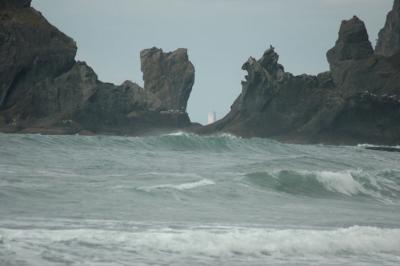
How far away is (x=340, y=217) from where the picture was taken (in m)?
21.0

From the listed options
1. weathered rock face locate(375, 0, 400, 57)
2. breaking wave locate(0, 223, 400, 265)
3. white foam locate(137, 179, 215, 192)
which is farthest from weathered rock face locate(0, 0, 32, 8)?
breaking wave locate(0, 223, 400, 265)

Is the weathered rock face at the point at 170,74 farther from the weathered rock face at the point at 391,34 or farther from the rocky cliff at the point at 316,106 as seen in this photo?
the weathered rock face at the point at 391,34

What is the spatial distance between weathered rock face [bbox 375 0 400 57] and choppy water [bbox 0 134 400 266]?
102m

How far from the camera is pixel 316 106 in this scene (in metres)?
97.1

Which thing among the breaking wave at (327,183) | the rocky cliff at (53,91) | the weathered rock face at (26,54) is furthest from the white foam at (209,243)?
the weathered rock face at (26,54)

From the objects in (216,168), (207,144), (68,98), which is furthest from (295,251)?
(68,98)

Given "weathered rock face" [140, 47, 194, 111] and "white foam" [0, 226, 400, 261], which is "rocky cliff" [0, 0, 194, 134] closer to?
"weathered rock face" [140, 47, 194, 111]

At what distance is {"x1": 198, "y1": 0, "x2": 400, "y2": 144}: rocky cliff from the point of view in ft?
310

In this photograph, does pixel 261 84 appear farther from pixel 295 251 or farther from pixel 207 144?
pixel 295 251

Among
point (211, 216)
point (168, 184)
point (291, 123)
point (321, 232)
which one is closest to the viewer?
point (321, 232)

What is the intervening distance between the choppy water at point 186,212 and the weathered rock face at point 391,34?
102 meters

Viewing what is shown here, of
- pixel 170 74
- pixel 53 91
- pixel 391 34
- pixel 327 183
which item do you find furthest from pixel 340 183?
pixel 391 34

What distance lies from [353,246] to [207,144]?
38295 millimetres

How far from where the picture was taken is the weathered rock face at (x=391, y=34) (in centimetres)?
13475
